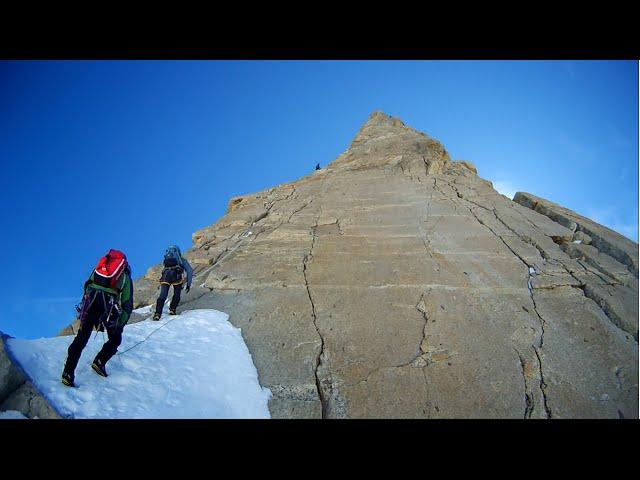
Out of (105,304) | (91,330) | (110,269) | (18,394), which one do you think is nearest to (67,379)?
(18,394)

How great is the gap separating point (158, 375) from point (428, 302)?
6.34 meters

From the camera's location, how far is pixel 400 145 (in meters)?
17.4

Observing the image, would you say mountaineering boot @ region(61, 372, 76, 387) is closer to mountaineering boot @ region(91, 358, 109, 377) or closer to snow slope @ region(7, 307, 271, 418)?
snow slope @ region(7, 307, 271, 418)

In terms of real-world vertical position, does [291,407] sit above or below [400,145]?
below

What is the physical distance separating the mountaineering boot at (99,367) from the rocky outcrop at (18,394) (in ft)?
3.21

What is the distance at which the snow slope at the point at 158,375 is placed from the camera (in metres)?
4.68

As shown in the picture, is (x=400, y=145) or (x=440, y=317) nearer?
(x=440, y=317)

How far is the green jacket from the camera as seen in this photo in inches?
205

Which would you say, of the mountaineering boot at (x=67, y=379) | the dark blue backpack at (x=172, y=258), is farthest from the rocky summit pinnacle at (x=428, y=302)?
the mountaineering boot at (x=67, y=379)

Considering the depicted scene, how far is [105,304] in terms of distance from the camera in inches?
203

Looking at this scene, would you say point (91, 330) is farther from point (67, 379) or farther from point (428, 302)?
point (428, 302)
